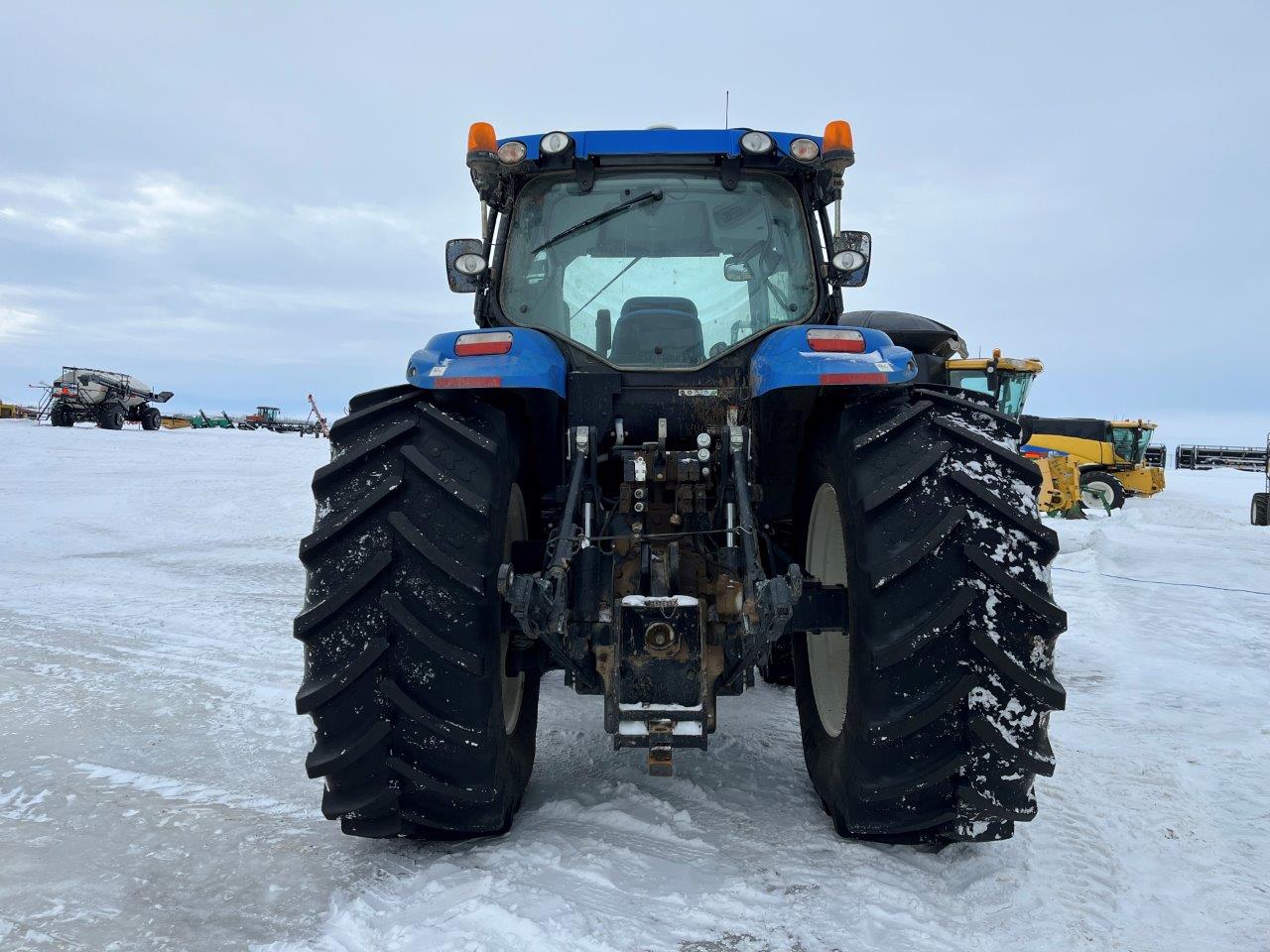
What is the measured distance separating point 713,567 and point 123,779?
2.19 m

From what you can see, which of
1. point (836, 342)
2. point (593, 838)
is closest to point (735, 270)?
point (836, 342)

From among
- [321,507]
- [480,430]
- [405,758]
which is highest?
[480,430]

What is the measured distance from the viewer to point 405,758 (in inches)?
89.4

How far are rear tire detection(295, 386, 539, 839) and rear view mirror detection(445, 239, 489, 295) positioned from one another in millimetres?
1156

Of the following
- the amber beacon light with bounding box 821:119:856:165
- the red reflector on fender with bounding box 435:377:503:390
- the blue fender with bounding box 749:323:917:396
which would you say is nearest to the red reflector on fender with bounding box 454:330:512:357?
the red reflector on fender with bounding box 435:377:503:390

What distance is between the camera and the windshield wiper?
3227 mm

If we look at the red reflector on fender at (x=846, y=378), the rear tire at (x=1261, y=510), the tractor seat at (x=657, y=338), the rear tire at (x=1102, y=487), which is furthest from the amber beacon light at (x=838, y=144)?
the rear tire at (x=1102, y=487)

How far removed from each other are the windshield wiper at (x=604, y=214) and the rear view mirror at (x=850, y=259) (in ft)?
2.34

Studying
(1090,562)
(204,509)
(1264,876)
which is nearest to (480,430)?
(1264,876)

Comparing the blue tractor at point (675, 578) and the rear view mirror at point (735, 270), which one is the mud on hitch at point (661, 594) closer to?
the blue tractor at point (675, 578)

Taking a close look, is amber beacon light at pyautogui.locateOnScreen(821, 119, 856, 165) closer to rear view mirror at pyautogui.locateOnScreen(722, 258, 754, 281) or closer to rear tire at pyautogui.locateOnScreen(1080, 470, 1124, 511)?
rear view mirror at pyautogui.locateOnScreen(722, 258, 754, 281)

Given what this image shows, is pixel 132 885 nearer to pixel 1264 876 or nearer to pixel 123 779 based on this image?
pixel 123 779

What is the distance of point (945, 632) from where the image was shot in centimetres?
214

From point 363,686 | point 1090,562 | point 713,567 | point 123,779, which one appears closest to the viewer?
point 363,686
